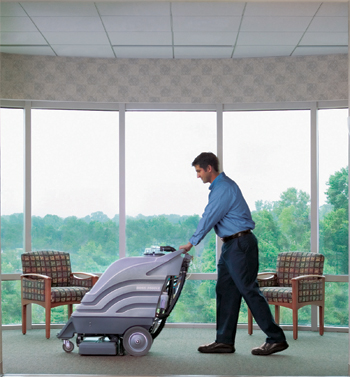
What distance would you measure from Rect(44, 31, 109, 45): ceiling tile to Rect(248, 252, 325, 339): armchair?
280cm

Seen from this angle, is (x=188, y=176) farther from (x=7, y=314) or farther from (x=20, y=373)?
(x=20, y=373)

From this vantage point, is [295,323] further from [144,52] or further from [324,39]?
[144,52]

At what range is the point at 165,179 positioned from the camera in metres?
5.79

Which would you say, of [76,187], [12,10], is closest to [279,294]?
[76,187]


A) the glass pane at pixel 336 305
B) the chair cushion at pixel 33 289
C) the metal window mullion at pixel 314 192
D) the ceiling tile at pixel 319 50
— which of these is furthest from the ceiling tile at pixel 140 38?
the glass pane at pixel 336 305

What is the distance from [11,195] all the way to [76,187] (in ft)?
2.22

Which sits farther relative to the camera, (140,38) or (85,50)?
(85,50)

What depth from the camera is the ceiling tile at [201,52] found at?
540 cm

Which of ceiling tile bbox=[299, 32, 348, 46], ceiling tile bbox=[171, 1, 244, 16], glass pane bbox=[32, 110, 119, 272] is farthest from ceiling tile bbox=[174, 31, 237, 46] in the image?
glass pane bbox=[32, 110, 119, 272]

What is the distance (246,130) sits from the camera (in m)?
5.78

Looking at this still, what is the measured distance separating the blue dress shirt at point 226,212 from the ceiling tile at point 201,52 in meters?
1.81

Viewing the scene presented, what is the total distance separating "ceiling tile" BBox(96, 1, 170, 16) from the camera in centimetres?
429

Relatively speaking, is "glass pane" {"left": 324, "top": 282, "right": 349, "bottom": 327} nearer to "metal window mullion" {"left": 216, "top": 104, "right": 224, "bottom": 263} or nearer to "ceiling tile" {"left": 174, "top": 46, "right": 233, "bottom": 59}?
"metal window mullion" {"left": 216, "top": 104, "right": 224, "bottom": 263}

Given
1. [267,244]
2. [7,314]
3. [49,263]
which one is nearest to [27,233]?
[49,263]
